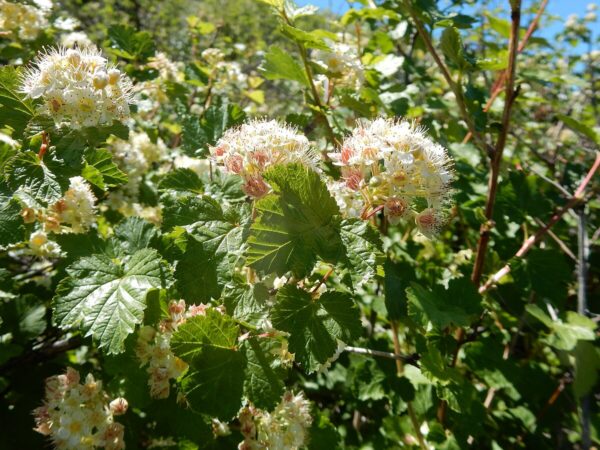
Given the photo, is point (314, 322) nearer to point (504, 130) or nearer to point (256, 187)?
point (256, 187)

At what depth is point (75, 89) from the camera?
126 cm

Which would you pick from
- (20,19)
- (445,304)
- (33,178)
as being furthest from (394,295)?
(20,19)

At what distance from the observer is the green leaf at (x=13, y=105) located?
130 centimetres

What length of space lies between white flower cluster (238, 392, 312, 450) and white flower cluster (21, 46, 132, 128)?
1.11 m

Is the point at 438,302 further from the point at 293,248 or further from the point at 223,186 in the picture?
the point at 223,186

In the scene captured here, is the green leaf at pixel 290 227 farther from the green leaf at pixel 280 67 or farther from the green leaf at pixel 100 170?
the green leaf at pixel 280 67

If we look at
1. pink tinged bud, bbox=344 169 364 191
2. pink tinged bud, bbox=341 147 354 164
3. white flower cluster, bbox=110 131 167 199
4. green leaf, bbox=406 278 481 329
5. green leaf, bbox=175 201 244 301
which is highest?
pink tinged bud, bbox=341 147 354 164

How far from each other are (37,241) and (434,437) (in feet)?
6.25

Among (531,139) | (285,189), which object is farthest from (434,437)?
(531,139)

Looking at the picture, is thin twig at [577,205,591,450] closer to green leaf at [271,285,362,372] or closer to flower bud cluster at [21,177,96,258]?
green leaf at [271,285,362,372]

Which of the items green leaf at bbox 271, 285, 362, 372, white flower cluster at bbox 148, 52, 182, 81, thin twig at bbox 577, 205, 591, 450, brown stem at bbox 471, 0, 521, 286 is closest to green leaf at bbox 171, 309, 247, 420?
green leaf at bbox 271, 285, 362, 372

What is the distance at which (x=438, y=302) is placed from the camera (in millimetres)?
1520

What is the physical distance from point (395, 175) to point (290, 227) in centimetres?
35

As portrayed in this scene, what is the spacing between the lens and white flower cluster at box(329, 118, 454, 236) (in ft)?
3.92
